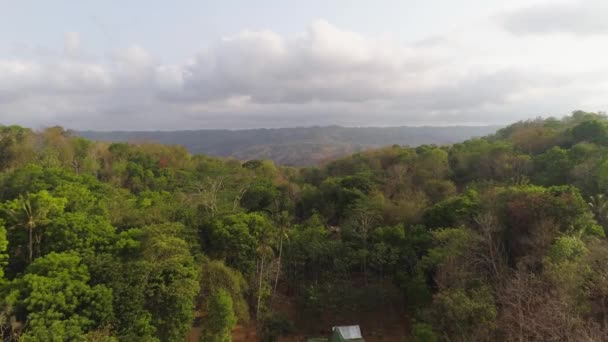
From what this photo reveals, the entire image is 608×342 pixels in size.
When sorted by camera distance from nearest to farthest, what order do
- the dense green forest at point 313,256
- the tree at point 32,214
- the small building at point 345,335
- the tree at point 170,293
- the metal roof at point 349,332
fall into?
the dense green forest at point 313,256 → the tree at point 170,293 → the tree at point 32,214 → the small building at point 345,335 → the metal roof at point 349,332

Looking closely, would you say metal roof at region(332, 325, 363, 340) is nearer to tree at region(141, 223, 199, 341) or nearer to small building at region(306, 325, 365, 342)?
small building at region(306, 325, 365, 342)

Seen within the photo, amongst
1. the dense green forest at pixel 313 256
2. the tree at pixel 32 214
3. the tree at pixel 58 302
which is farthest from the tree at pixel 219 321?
the tree at pixel 32 214

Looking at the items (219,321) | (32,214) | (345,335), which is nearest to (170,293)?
(219,321)

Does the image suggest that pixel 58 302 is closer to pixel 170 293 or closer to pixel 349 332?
pixel 170 293

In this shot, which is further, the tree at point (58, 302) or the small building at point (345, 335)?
the small building at point (345, 335)

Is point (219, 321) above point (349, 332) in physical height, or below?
above

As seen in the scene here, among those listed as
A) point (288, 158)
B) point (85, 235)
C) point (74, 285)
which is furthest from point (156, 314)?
point (288, 158)

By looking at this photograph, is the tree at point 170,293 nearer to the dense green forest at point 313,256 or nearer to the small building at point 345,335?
the dense green forest at point 313,256

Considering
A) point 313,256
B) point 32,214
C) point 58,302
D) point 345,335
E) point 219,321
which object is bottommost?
point 345,335
